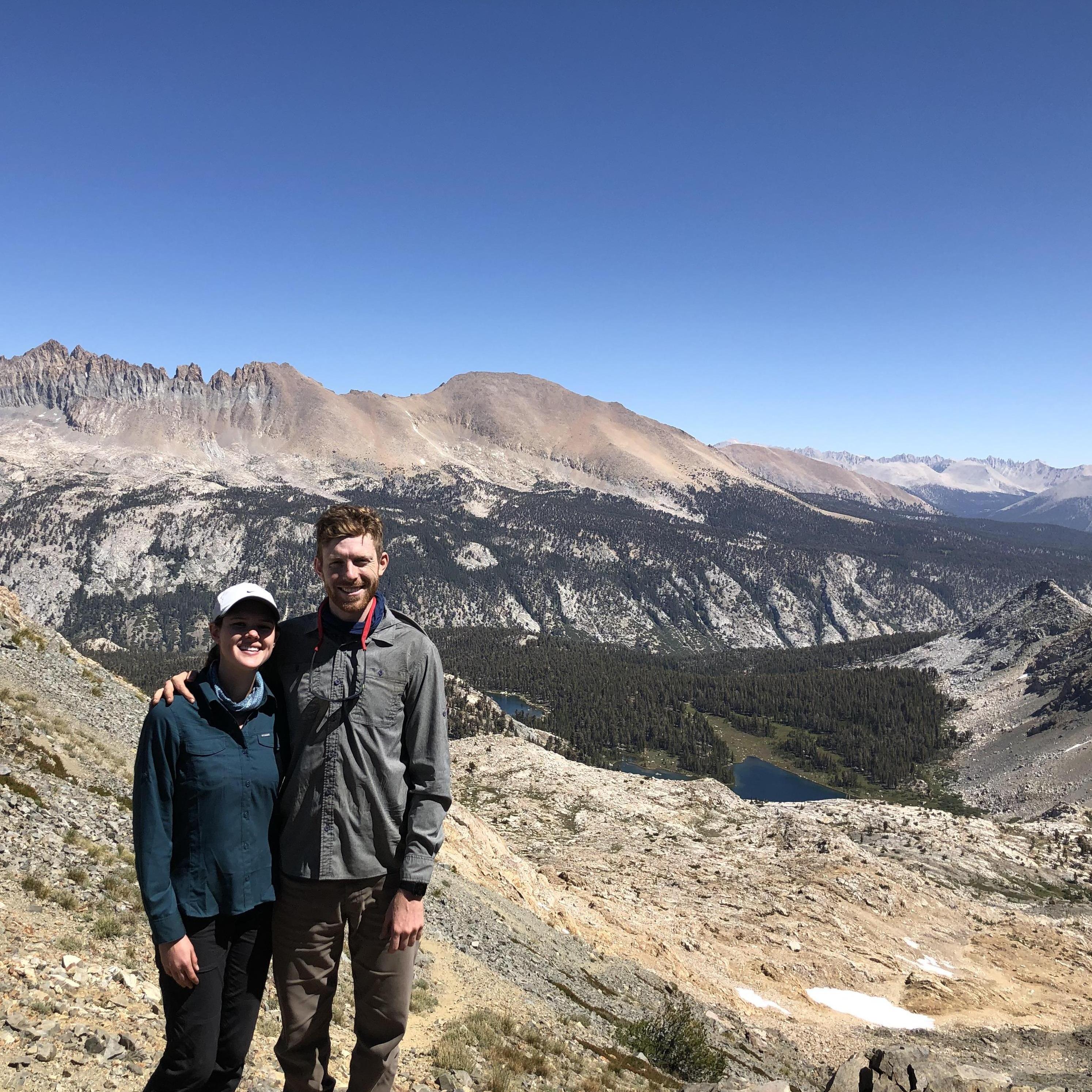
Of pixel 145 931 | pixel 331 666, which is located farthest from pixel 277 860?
pixel 145 931

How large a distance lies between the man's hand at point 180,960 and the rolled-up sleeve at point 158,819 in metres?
0.05

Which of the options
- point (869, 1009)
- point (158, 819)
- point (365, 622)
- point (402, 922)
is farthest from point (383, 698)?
point (869, 1009)

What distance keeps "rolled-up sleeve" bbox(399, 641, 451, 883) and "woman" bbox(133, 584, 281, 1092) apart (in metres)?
1.31

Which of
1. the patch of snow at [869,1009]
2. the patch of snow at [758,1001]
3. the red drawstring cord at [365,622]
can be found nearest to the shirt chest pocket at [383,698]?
the red drawstring cord at [365,622]

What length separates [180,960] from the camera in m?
6.15

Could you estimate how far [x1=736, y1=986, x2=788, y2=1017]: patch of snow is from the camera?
1359 inches

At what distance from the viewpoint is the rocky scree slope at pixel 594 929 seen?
1265 centimetres

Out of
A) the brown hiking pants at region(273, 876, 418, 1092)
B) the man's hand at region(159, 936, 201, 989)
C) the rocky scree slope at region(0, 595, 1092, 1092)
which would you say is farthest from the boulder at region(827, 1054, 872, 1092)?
the man's hand at region(159, 936, 201, 989)

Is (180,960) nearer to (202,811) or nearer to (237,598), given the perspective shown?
(202,811)

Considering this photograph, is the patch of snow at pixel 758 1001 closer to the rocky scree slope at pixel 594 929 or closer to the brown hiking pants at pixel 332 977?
the rocky scree slope at pixel 594 929

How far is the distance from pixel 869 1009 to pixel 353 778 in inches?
1730

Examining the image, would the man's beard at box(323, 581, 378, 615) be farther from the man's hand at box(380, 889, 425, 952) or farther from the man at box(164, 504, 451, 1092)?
the man's hand at box(380, 889, 425, 952)

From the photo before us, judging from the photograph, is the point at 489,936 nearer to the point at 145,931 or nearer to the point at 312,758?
the point at 145,931

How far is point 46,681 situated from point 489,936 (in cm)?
2720
